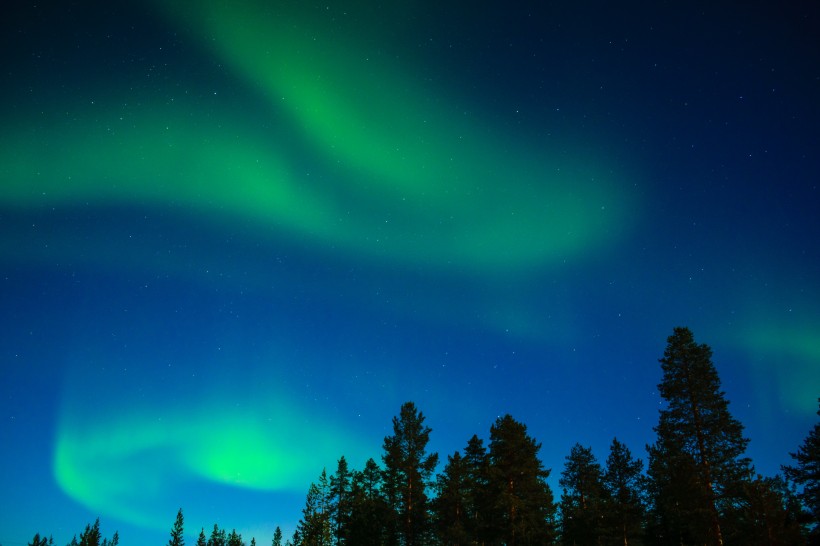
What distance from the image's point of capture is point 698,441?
94.3 feet

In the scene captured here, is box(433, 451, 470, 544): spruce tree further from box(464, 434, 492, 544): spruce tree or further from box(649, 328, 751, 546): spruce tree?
box(649, 328, 751, 546): spruce tree

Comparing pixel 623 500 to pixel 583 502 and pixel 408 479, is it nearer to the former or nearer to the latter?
pixel 583 502

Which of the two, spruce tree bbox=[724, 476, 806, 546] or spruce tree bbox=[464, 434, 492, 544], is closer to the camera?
spruce tree bbox=[724, 476, 806, 546]

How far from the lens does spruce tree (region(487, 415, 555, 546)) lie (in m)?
38.1

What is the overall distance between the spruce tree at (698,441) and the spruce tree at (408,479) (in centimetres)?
2034

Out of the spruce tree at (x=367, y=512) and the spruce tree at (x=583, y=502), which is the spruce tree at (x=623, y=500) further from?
the spruce tree at (x=367, y=512)

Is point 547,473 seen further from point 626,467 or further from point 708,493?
point 708,493

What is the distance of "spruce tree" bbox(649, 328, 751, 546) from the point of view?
27406mm

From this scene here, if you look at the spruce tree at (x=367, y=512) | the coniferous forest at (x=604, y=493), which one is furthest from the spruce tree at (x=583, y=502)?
the spruce tree at (x=367, y=512)

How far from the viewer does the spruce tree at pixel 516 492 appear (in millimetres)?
38125

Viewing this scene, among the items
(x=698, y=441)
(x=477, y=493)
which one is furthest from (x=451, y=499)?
(x=698, y=441)

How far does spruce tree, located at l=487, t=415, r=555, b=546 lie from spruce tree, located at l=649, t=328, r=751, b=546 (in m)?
11.2

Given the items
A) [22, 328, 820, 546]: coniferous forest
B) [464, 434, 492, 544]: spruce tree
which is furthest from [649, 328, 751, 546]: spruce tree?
[464, 434, 492, 544]: spruce tree

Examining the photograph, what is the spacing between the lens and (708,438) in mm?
28375
